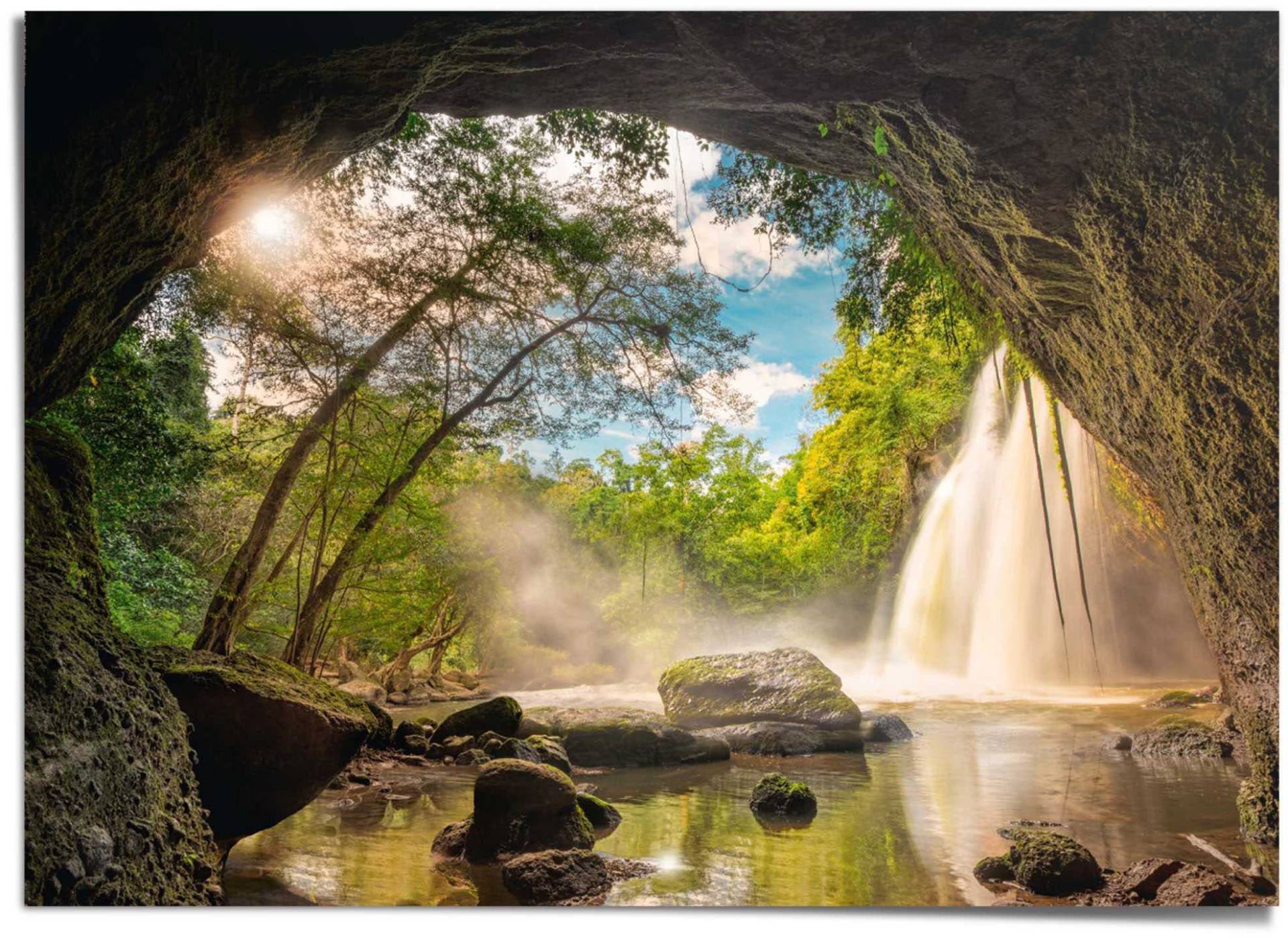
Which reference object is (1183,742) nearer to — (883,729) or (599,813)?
(883,729)

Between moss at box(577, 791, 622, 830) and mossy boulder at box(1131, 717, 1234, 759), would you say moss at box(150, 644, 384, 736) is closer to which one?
moss at box(577, 791, 622, 830)

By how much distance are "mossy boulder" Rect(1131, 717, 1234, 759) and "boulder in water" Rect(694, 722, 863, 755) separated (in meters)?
2.03

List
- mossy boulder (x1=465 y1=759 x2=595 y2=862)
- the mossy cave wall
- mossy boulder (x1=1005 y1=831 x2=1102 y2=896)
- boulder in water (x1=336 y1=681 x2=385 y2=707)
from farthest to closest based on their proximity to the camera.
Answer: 1. boulder in water (x1=336 y1=681 x2=385 y2=707)
2. mossy boulder (x1=465 y1=759 x2=595 y2=862)
3. mossy boulder (x1=1005 y1=831 x2=1102 y2=896)
4. the mossy cave wall

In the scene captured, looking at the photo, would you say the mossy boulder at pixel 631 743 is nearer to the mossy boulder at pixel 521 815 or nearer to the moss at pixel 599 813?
the moss at pixel 599 813

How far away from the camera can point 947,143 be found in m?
2.70

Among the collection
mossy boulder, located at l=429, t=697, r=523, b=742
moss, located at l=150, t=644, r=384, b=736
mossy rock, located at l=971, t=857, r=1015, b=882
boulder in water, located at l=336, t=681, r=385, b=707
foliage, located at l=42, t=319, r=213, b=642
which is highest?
foliage, located at l=42, t=319, r=213, b=642

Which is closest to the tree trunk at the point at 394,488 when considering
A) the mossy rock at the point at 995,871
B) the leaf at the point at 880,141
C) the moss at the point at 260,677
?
the moss at the point at 260,677

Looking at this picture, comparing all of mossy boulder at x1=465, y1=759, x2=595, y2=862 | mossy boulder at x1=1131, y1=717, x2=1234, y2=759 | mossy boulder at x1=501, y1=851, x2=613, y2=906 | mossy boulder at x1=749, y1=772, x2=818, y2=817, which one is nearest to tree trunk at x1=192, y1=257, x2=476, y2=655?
mossy boulder at x1=465, y1=759, x2=595, y2=862

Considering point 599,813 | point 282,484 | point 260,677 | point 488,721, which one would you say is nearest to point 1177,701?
point 599,813

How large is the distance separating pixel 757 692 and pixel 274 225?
5.58 meters

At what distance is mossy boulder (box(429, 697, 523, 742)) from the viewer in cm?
623

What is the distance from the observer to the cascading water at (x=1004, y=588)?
33.4 ft

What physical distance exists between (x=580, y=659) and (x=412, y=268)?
4.90 metres

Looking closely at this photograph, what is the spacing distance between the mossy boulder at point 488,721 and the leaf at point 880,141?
5285mm
